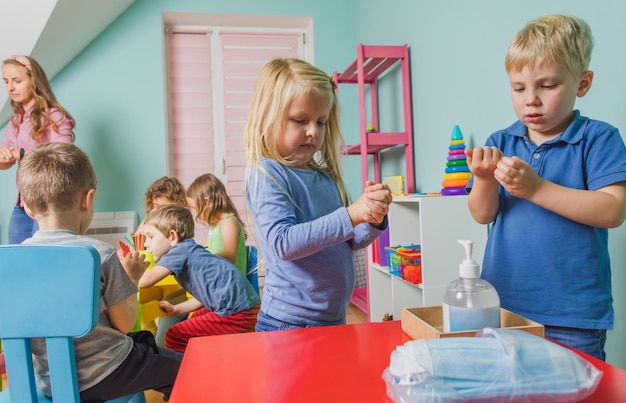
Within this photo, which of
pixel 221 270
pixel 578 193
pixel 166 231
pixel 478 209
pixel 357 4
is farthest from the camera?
pixel 357 4

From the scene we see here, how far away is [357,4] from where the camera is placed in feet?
13.4

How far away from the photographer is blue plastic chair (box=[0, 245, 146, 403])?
878 mm

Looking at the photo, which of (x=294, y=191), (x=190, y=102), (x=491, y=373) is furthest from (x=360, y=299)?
(x=491, y=373)

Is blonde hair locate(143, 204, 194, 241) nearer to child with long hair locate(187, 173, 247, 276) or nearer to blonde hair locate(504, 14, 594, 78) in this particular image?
child with long hair locate(187, 173, 247, 276)

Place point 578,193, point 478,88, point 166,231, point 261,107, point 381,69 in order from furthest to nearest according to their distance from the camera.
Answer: point 381,69, point 478,88, point 166,231, point 261,107, point 578,193

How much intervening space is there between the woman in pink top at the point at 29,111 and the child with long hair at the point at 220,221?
1169 millimetres

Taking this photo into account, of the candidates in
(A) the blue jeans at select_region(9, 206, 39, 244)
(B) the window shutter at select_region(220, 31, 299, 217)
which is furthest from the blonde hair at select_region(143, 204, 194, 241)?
(B) the window shutter at select_region(220, 31, 299, 217)

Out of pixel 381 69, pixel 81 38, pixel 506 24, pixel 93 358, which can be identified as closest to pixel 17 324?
pixel 93 358

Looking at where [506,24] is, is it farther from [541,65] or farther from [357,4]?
[357,4]

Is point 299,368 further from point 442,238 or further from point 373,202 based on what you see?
point 442,238

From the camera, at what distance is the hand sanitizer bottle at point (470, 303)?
1.98 ft

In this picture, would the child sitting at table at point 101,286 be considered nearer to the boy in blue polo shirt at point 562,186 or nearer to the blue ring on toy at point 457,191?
the boy in blue polo shirt at point 562,186

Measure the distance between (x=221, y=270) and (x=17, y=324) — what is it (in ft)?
3.17

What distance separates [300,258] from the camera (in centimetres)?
100
